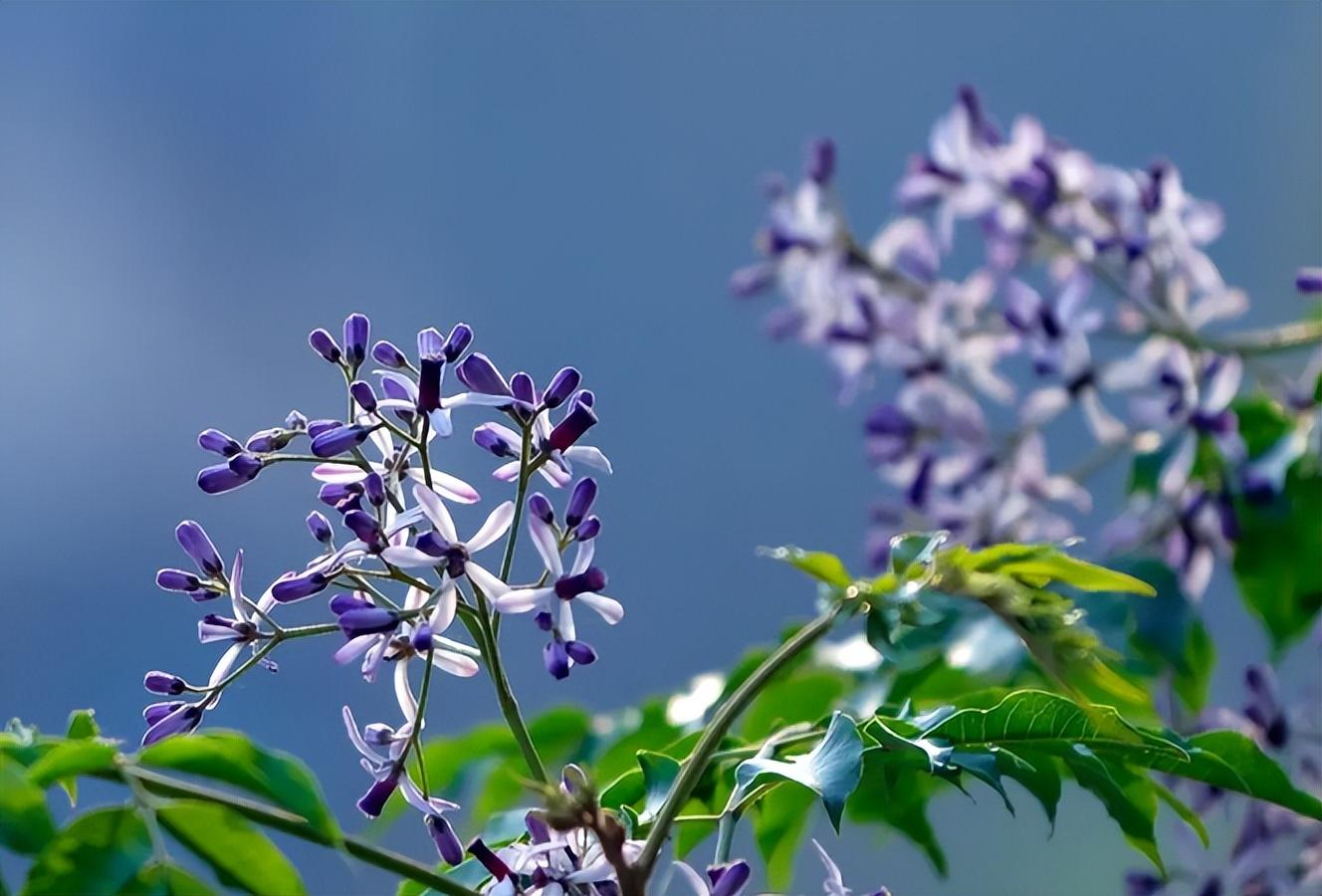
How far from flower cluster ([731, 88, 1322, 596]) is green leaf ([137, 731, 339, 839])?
31.3 inches

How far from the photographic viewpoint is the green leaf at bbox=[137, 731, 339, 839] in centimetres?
49

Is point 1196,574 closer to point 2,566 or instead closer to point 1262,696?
point 1262,696

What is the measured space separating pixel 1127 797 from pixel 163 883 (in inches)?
15.0

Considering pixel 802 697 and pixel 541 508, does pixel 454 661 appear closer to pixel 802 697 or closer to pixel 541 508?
pixel 541 508

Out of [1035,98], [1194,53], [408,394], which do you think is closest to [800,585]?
[1035,98]

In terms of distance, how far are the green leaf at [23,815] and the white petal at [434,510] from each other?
6.5 inches

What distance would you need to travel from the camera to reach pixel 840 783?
53cm

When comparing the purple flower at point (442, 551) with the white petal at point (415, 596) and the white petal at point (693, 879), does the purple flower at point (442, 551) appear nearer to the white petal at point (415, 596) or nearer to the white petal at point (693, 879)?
the white petal at point (415, 596)

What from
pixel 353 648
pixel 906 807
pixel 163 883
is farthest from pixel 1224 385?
pixel 163 883

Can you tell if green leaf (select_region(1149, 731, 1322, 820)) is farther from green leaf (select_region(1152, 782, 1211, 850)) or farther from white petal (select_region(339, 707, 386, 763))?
white petal (select_region(339, 707, 386, 763))

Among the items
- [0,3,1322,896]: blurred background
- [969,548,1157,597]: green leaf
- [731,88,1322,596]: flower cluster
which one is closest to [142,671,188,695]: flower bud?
[969,548,1157,597]: green leaf

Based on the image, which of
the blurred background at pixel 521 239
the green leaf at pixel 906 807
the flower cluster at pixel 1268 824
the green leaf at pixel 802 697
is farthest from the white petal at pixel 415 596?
the blurred background at pixel 521 239

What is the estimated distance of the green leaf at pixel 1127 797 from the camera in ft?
2.07

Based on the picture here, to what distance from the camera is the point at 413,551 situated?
57 centimetres
